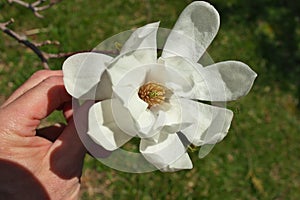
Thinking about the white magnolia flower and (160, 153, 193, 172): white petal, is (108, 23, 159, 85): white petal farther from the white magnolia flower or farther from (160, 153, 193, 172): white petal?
(160, 153, 193, 172): white petal

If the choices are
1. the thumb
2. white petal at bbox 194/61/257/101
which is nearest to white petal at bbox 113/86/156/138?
white petal at bbox 194/61/257/101

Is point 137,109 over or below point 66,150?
over

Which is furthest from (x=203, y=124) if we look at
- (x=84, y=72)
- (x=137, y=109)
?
(x=84, y=72)

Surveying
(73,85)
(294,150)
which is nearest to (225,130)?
(73,85)

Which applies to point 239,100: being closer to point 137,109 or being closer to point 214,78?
point 214,78

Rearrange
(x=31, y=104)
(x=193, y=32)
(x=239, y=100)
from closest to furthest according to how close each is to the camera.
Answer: (x=193, y=32) < (x=31, y=104) < (x=239, y=100)

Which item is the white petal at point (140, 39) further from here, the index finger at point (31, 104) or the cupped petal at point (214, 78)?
the index finger at point (31, 104)
